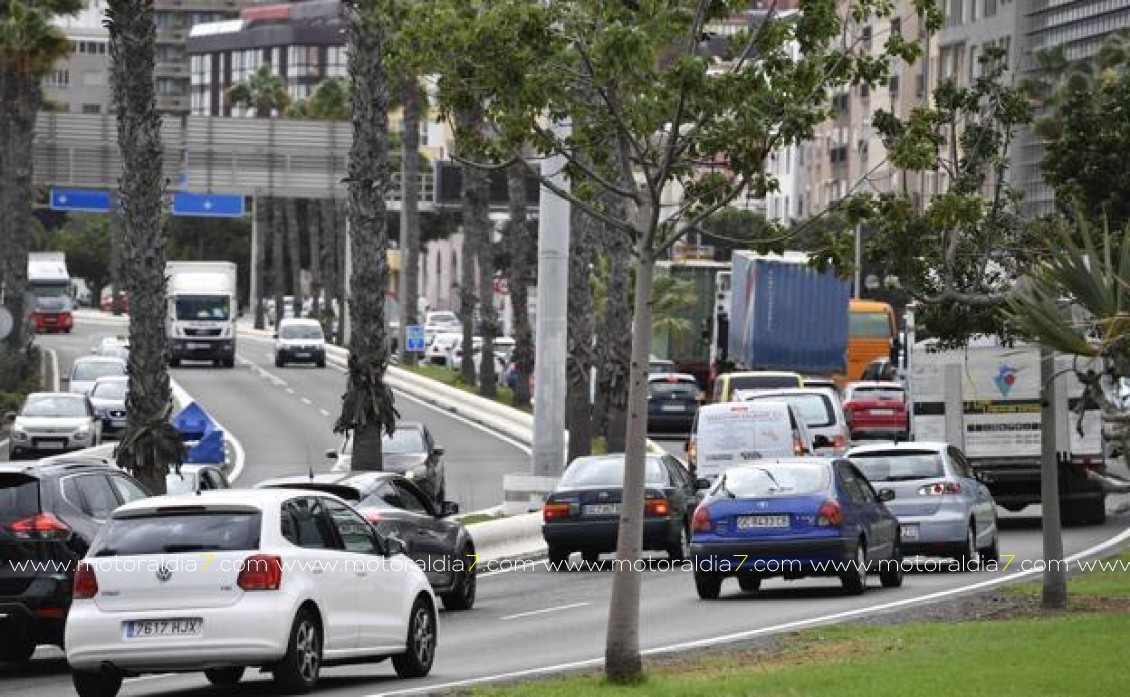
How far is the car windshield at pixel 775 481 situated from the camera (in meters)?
25.2

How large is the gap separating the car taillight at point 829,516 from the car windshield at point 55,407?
109 ft

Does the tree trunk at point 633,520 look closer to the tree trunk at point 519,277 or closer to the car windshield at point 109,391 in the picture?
the car windshield at point 109,391

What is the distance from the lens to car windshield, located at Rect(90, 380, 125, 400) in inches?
2416

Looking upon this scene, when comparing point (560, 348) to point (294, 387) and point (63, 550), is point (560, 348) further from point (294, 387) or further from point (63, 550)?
point (294, 387)

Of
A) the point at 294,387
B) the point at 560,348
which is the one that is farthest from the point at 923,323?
the point at 294,387

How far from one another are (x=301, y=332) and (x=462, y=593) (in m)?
69.4

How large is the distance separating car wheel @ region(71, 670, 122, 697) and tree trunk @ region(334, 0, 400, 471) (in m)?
19.1

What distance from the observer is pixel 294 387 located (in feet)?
268

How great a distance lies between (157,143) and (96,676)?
14777 mm

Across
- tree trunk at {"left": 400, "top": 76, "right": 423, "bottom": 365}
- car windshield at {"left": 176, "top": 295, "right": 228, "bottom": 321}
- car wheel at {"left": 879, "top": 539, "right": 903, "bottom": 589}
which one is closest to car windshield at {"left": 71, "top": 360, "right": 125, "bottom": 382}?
tree trunk at {"left": 400, "top": 76, "right": 423, "bottom": 365}

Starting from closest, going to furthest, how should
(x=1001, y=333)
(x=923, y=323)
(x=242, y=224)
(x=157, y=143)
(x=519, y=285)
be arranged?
(x=1001, y=333), (x=923, y=323), (x=157, y=143), (x=519, y=285), (x=242, y=224)

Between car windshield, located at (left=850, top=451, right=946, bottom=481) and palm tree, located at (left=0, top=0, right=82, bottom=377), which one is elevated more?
palm tree, located at (left=0, top=0, right=82, bottom=377)

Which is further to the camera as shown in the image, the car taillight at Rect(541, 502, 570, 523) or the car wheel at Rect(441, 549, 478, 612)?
the car taillight at Rect(541, 502, 570, 523)

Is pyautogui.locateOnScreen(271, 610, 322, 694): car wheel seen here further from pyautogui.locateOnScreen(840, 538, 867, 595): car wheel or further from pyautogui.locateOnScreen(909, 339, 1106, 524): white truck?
pyautogui.locateOnScreen(909, 339, 1106, 524): white truck
